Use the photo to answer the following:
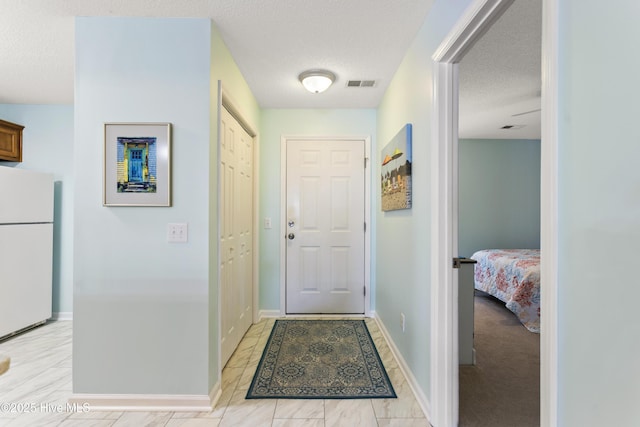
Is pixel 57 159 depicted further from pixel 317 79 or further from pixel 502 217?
pixel 502 217

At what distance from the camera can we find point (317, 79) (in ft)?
8.46

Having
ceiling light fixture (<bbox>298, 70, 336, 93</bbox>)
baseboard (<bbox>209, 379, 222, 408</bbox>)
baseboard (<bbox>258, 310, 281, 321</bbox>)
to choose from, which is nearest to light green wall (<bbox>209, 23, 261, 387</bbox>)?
baseboard (<bbox>209, 379, 222, 408</bbox>)

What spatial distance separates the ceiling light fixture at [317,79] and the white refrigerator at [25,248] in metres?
2.89

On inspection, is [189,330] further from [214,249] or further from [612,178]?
[612,178]

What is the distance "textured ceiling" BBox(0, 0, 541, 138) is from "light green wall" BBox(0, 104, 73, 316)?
16cm

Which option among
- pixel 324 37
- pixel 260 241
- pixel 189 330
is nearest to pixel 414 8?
pixel 324 37

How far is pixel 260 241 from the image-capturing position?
3.50 m

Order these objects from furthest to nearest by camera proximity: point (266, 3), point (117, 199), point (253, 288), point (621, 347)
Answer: point (253, 288) < point (117, 199) < point (266, 3) < point (621, 347)

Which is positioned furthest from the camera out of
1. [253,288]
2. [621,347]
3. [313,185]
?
[313,185]

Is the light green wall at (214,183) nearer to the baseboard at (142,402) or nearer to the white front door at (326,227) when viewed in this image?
the baseboard at (142,402)

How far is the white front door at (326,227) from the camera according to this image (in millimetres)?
3529

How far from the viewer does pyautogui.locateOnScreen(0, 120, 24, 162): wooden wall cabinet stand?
10.6 ft

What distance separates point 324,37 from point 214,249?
5.27ft

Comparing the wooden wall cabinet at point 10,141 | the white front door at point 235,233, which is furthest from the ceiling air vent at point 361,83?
the wooden wall cabinet at point 10,141
